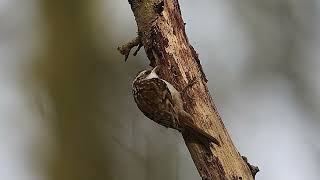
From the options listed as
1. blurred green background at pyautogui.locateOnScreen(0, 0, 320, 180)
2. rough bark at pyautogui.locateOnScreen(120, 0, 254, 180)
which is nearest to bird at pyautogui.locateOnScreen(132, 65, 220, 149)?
rough bark at pyautogui.locateOnScreen(120, 0, 254, 180)

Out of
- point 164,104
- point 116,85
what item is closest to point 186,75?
point 164,104

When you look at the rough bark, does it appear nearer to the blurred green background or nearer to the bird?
the bird

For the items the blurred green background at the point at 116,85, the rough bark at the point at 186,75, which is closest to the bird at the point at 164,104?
the rough bark at the point at 186,75

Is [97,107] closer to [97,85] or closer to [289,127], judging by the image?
[97,85]

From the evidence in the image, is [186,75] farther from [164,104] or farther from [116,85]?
[116,85]

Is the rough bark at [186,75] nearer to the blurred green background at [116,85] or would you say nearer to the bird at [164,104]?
the bird at [164,104]

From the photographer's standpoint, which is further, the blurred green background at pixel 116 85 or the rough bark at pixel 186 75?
the blurred green background at pixel 116 85
